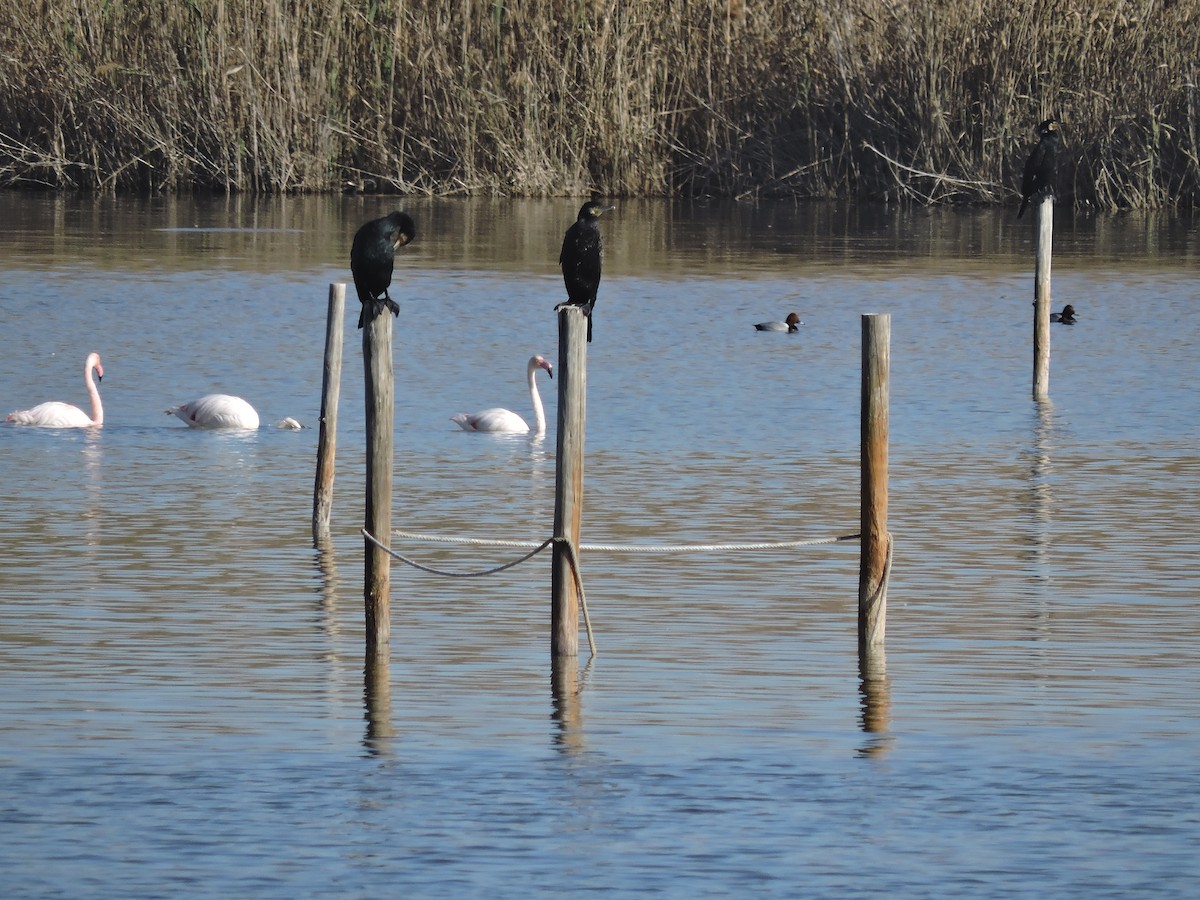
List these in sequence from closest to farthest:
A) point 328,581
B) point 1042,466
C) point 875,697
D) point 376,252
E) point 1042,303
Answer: point 875,697
point 328,581
point 376,252
point 1042,466
point 1042,303

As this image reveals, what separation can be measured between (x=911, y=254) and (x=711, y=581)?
15.5 metres

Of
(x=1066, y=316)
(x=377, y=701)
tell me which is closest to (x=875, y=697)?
(x=377, y=701)

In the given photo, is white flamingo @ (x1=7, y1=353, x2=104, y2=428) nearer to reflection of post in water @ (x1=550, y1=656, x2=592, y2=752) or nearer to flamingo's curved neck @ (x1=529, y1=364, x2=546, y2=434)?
flamingo's curved neck @ (x1=529, y1=364, x2=546, y2=434)

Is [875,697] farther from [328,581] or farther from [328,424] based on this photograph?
[328,424]

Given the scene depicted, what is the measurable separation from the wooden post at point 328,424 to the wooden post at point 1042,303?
5.57m

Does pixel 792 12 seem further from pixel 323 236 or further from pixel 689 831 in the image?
pixel 689 831

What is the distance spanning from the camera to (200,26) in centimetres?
2802

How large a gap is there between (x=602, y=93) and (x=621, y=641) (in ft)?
65.6

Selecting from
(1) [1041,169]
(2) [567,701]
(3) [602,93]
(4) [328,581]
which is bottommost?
(2) [567,701]

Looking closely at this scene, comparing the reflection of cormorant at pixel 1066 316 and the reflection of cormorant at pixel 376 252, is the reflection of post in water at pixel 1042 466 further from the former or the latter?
the reflection of cormorant at pixel 1066 316

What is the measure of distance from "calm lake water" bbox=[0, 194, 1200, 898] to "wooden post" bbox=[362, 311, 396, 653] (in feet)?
0.40

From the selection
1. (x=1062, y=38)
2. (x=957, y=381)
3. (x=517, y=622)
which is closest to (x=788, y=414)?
(x=957, y=381)

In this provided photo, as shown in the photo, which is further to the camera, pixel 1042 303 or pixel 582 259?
pixel 1042 303

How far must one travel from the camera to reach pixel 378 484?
8.26 m
